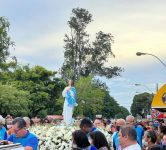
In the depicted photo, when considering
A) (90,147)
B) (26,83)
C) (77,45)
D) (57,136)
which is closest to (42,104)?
(26,83)

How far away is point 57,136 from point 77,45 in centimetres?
5706

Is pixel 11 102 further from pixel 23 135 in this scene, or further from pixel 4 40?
pixel 23 135

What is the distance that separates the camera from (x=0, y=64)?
4703 centimetres

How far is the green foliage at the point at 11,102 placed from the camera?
54.7 metres

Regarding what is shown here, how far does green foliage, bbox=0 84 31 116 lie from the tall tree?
1355cm

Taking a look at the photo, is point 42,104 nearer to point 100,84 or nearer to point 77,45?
point 77,45

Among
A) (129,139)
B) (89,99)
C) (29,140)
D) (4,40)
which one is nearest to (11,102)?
(4,40)

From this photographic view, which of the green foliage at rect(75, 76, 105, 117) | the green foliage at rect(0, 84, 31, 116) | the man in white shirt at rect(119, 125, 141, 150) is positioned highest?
the green foliage at rect(75, 76, 105, 117)

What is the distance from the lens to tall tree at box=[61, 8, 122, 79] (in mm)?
71062

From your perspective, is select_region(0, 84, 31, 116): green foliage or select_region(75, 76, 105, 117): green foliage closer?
select_region(0, 84, 31, 116): green foliage

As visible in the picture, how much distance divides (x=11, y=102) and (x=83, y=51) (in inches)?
704

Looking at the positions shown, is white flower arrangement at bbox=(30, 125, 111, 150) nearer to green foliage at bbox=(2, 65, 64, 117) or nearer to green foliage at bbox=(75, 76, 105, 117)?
green foliage at bbox=(2, 65, 64, 117)

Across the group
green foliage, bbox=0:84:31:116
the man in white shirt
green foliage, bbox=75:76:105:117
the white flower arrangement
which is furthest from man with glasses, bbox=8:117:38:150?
green foliage, bbox=75:76:105:117

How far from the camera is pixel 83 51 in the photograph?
71062 millimetres
